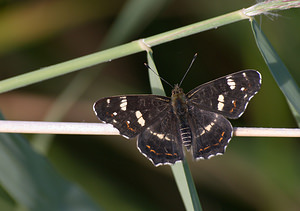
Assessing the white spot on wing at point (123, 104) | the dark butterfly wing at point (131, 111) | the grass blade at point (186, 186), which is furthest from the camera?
the white spot on wing at point (123, 104)

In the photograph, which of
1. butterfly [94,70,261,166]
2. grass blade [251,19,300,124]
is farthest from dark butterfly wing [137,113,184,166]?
grass blade [251,19,300,124]

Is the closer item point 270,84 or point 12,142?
point 12,142

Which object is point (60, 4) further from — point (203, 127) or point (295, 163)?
point (295, 163)

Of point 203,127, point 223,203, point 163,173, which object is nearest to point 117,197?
point 163,173

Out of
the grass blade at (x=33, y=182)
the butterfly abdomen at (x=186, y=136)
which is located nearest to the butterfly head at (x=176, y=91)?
the butterfly abdomen at (x=186, y=136)

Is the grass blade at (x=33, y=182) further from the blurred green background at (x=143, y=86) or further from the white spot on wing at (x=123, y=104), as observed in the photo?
the blurred green background at (x=143, y=86)

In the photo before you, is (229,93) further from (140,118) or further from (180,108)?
(140,118)

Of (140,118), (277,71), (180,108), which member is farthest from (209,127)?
(277,71)

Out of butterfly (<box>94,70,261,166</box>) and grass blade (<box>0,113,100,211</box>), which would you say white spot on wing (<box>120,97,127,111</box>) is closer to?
butterfly (<box>94,70,261,166</box>)
